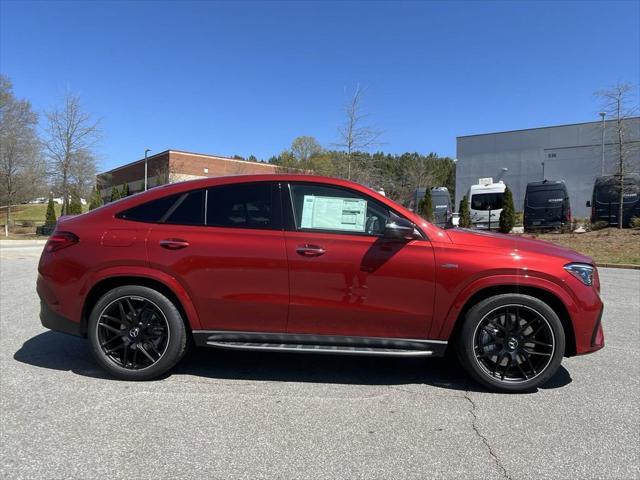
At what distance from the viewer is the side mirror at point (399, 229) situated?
12.3 feet

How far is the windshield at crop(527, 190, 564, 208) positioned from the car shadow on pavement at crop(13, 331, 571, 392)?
58.5ft

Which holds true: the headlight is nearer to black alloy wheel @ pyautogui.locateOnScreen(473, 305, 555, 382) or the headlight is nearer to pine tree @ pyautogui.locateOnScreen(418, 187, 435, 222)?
black alloy wheel @ pyautogui.locateOnScreen(473, 305, 555, 382)

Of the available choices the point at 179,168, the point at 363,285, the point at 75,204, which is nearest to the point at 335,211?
the point at 363,285

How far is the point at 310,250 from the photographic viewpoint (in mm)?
3857

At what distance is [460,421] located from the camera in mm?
3398

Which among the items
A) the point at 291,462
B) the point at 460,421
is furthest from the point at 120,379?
the point at 460,421

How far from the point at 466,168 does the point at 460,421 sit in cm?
4822

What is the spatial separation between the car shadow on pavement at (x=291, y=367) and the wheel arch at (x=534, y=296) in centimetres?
50

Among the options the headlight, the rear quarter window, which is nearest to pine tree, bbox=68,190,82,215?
the rear quarter window

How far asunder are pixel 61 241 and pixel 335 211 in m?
2.44

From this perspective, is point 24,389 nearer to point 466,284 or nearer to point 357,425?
point 357,425

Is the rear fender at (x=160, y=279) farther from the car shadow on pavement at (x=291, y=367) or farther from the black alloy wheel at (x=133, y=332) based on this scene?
the car shadow on pavement at (x=291, y=367)

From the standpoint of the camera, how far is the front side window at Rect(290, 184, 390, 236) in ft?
13.0

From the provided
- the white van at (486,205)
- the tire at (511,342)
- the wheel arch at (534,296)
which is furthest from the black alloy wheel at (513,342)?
the white van at (486,205)
